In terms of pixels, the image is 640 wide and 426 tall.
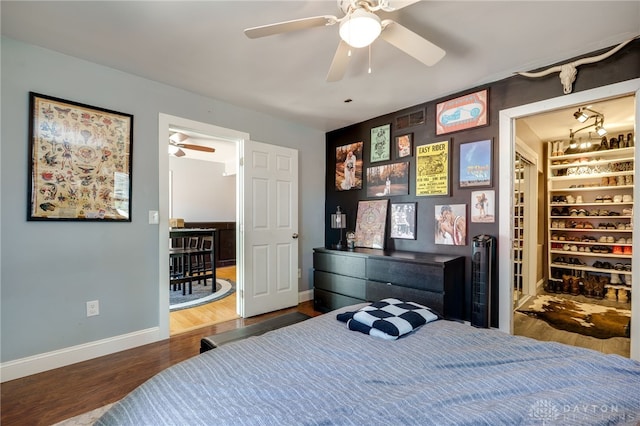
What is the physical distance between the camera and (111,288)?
2.47 m

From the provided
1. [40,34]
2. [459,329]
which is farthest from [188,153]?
[459,329]

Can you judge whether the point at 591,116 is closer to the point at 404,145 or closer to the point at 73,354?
the point at 404,145

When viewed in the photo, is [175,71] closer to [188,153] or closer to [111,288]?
[111,288]

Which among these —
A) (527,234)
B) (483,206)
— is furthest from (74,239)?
(527,234)

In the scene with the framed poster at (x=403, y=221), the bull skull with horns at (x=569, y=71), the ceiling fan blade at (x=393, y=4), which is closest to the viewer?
the ceiling fan blade at (x=393, y=4)

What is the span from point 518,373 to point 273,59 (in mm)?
2440

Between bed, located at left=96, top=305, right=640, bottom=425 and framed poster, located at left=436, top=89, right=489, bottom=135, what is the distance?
2.26m

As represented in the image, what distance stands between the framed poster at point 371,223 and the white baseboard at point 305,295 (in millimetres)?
1009

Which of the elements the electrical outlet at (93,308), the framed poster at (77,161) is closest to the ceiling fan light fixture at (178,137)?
the framed poster at (77,161)

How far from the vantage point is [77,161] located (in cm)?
230

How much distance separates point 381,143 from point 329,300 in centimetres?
203

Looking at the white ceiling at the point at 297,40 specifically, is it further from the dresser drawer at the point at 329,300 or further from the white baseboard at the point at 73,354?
the white baseboard at the point at 73,354

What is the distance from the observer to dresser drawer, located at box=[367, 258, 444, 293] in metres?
2.51

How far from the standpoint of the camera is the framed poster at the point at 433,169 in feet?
9.91
